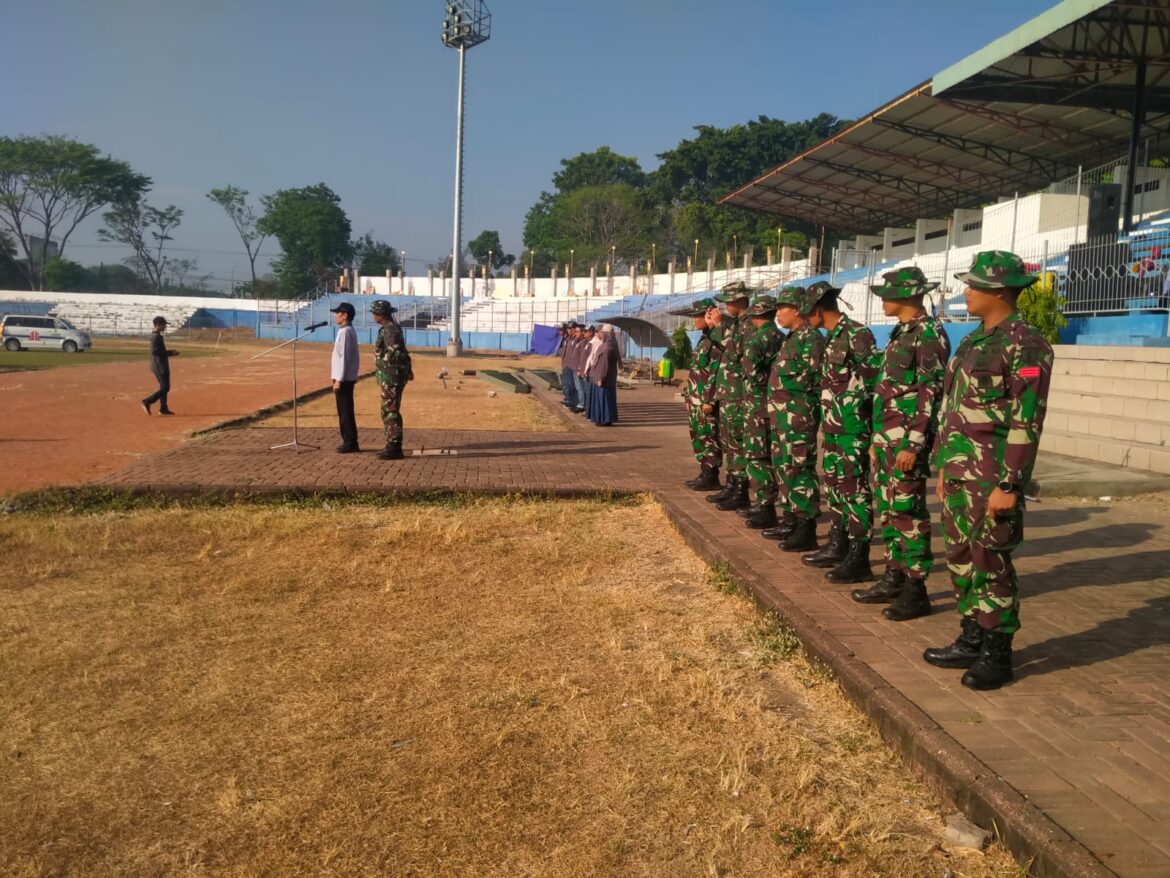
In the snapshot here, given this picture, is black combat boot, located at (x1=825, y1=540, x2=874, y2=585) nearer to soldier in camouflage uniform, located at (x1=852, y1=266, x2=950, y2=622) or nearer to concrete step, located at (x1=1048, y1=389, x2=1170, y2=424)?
soldier in camouflage uniform, located at (x1=852, y1=266, x2=950, y2=622)

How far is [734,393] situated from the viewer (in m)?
6.77

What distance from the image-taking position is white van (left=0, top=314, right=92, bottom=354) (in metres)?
37.4

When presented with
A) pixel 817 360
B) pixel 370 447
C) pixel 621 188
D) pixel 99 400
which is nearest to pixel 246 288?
pixel 621 188

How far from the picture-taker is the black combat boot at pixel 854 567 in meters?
5.10

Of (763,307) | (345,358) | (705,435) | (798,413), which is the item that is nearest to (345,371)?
(345,358)

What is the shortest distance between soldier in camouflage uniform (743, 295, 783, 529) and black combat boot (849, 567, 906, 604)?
5.38ft

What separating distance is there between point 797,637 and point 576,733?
141 cm

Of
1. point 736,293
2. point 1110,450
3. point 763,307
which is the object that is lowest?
point 1110,450

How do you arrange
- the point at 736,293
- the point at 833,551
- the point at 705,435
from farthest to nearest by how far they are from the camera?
the point at 705,435 → the point at 736,293 → the point at 833,551

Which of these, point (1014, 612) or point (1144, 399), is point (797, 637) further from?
point (1144, 399)

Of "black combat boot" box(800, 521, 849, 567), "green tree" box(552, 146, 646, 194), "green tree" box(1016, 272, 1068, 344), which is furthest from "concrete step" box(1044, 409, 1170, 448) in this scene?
"green tree" box(552, 146, 646, 194)

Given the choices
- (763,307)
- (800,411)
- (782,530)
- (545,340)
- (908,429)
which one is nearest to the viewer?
(908,429)

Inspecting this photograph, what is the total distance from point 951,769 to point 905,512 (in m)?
1.75

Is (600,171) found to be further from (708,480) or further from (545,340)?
(708,480)
